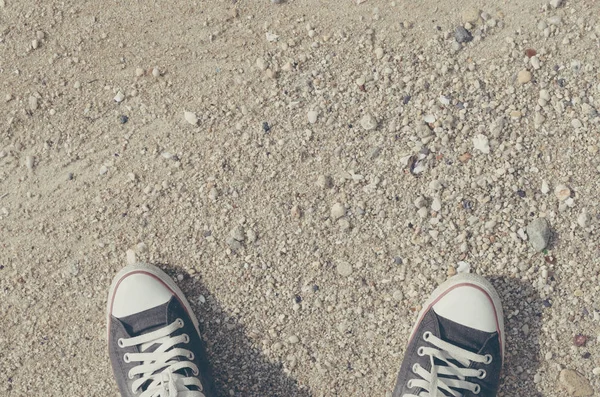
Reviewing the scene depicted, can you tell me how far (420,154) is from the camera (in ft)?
7.59

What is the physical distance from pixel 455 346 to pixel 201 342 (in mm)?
1185

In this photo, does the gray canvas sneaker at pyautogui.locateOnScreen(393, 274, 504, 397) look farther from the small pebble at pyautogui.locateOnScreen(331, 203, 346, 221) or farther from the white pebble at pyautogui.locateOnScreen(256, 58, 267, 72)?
the white pebble at pyautogui.locateOnScreen(256, 58, 267, 72)

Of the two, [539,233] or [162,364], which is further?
[162,364]

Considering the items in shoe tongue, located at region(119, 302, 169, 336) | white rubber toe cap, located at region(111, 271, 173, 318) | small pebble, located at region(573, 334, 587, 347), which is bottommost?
small pebble, located at region(573, 334, 587, 347)

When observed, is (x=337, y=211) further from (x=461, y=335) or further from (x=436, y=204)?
(x=461, y=335)

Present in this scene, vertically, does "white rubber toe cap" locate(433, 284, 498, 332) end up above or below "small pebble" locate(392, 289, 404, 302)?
below

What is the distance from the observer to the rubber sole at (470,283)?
2.27 meters

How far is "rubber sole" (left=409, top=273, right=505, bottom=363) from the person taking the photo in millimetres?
2273

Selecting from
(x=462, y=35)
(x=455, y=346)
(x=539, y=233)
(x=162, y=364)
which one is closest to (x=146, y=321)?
(x=162, y=364)

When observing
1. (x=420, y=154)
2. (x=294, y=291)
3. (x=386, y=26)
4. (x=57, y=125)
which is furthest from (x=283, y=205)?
(x=57, y=125)

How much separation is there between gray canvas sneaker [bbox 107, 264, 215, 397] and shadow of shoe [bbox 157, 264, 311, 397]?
0.04 m

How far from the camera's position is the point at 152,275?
7.74ft

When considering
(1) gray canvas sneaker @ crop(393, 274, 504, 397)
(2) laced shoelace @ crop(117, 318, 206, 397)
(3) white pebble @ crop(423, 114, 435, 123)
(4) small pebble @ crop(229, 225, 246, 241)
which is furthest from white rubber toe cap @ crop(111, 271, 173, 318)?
(3) white pebble @ crop(423, 114, 435, 123)

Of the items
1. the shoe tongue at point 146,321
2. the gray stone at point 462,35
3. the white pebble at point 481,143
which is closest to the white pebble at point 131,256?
the shoe tongue at point 146,321
